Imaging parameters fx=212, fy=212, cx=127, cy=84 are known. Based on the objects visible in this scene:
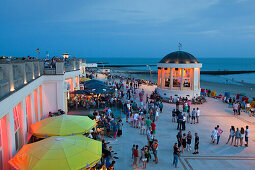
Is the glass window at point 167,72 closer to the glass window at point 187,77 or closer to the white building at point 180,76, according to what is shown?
the white building at point 180,76

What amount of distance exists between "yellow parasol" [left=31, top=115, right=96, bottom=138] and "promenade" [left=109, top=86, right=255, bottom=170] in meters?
2.60

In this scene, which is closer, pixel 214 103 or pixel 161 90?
pixel 214 103

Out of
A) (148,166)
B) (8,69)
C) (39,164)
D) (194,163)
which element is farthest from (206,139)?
(8,69)

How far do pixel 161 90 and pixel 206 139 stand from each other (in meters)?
14.6

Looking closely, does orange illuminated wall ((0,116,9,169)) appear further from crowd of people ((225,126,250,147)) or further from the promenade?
crowd of people ((225,126,250,147))

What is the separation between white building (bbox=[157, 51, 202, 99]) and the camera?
27109 mm

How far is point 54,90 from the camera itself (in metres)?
17.1

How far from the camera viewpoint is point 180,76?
28.6 metres

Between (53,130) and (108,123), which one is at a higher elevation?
(53,130)

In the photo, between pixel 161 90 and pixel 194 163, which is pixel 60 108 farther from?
pixel 161 90

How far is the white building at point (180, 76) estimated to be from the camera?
27109 mm

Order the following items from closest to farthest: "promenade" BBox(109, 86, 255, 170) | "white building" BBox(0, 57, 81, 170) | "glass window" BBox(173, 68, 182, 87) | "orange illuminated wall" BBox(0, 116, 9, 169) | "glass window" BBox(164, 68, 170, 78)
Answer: "white building" BBox(0, 57, 81, 170) < "orange illuminated wall" BBox(0, 116, 9, 169) < "promenade" BBox(109, 86, 255, 170) < "glass window" BBox(173, 68, 182, 87) < "glass window" BBox(164, 68, 170, 78)

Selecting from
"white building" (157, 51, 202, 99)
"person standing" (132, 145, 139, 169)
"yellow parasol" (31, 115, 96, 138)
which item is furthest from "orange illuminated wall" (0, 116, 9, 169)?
"white building" (157, 51, 202, 99)

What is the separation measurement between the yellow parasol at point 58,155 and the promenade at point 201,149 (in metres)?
3.23
